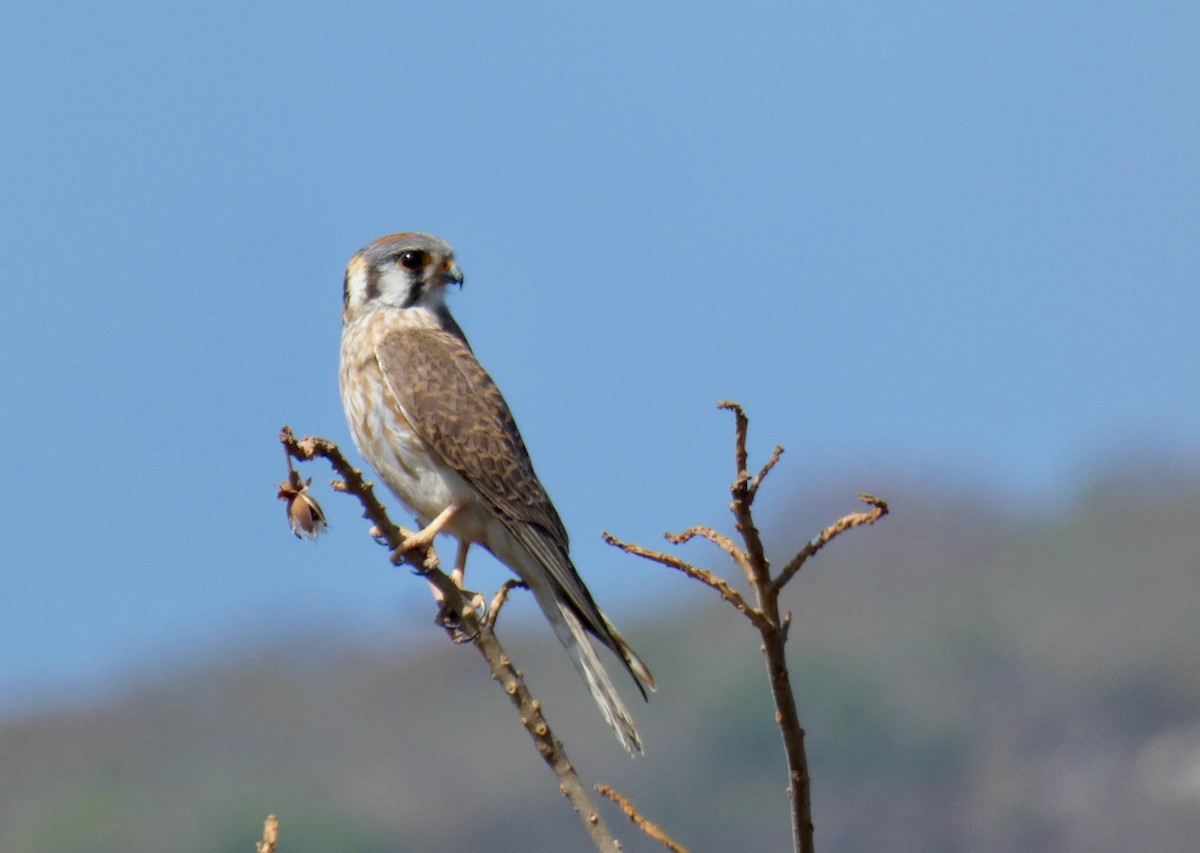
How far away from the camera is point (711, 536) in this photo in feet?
7.08

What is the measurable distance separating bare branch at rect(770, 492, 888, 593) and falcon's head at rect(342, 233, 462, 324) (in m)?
2.89

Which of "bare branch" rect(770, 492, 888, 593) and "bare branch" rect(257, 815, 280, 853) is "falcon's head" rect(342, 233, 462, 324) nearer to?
"bare branch" rect(257, 815, 280, 853)

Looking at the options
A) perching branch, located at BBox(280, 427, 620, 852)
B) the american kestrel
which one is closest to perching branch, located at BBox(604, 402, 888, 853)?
perching branch, located at BBox(280, 427, 620, 852)

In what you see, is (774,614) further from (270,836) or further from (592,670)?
(592,670)

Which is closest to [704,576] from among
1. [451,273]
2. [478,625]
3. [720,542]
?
[720,542]

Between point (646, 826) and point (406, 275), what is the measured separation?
2.82 metres

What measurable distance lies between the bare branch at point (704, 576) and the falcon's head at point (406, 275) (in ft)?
8.87

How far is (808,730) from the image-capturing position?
19016 millimetres

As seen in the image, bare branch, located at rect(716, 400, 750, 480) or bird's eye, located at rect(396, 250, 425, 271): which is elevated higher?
bird's eye, located at rect(396, 250, 425, 271)

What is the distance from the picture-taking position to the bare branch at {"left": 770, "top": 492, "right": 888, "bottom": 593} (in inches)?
77.4

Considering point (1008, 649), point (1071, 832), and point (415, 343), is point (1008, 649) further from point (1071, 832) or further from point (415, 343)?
point (415, 343)

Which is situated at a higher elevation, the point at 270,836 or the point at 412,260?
the point at 412,260

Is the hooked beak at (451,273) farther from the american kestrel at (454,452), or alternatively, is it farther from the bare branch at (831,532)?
the bare branch at (831,532)

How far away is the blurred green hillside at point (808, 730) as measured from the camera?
22.8 m
